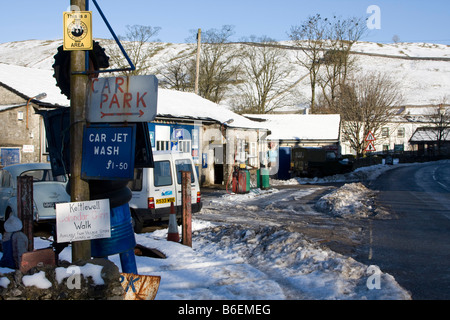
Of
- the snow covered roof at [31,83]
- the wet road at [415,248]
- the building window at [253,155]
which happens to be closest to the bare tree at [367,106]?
the building window at [253,155]

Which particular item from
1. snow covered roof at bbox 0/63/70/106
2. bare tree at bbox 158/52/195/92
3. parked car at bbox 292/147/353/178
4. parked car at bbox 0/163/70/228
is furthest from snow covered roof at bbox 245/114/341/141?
parked car at bbox 0/163/70/228

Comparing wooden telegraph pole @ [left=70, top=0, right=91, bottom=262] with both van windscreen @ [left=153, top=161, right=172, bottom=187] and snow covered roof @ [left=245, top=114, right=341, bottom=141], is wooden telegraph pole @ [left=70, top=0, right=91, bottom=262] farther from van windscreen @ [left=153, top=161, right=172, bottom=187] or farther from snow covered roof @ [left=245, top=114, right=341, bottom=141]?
snow covered roof @ [left=245, top=114, right=341, bottom=141]

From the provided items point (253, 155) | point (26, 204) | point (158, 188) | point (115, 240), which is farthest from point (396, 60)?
point (115, 240)

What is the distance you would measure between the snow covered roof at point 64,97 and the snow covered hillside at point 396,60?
2113 inches

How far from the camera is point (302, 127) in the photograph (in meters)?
45.8

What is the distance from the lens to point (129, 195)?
18.5 feet

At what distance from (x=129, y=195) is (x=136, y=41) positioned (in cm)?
5053

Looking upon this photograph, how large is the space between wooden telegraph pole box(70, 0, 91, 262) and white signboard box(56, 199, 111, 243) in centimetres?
19

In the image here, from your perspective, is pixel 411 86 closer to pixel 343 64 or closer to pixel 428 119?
pixel 428 119

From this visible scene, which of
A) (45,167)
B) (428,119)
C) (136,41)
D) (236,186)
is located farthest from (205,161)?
(428,119)

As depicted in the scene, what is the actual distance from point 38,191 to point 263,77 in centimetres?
5397

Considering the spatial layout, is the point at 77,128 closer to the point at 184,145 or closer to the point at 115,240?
the point at 115,240

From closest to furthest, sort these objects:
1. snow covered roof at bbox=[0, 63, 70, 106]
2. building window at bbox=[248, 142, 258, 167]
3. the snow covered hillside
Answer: snow covered roof at bbox=[0, 63, 70, 106], building window at bbox=[248, 142, 258, 167], the snow covered hillside

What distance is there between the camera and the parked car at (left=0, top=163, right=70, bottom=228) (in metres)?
11.1
